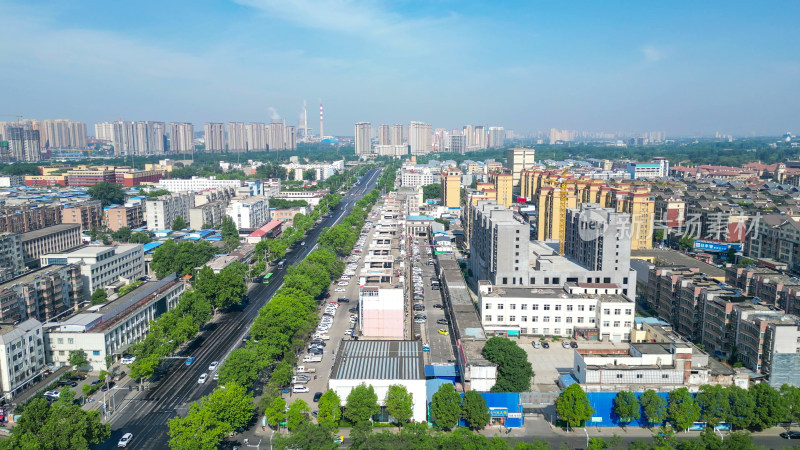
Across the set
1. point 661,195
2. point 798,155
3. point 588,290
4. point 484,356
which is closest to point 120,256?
point 484,356

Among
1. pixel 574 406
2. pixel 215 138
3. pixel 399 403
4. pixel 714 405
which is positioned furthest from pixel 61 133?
pixel 714 405

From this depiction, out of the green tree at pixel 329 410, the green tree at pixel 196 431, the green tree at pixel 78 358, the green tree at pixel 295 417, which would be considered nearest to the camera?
the green tree at pixel 196 431

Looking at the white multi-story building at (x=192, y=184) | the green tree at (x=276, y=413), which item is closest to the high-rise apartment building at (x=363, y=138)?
the white multi-story building at (x=192, y=184)

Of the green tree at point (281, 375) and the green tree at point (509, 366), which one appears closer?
the green tree at point (509, 366)

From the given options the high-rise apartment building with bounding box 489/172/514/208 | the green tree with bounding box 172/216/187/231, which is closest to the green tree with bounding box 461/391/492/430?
the green tree with bounding box 172/216/187/231

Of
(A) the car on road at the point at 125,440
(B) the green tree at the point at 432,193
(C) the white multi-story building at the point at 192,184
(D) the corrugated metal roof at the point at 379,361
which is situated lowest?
(A) the car on road at the point at 125,440

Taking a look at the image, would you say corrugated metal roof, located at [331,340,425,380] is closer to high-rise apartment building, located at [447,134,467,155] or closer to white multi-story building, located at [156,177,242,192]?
white multi-story building, located at [156,177,242,192]

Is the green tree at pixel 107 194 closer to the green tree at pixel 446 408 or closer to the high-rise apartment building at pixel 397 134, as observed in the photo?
the green tree at pixel 446 408
